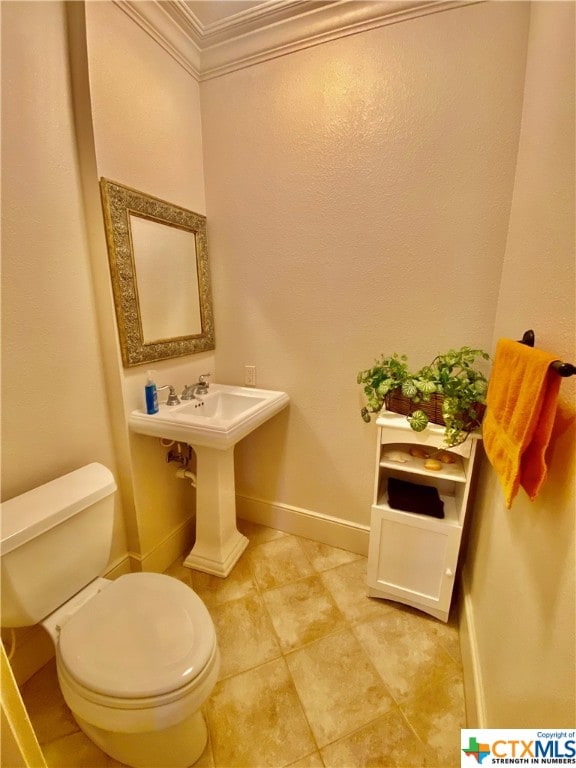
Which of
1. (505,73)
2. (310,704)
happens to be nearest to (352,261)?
(505,73)

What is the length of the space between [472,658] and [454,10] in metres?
2.29

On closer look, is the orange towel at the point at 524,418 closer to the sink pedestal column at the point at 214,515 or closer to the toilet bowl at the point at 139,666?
the toilet bowl at the point at 139,666

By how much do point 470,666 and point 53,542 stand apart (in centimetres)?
142

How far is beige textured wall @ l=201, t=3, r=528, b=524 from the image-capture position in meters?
1.21

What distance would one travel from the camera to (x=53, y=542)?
96 centimetres

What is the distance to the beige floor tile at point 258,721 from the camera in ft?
3.23

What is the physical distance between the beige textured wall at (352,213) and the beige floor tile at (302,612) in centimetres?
39

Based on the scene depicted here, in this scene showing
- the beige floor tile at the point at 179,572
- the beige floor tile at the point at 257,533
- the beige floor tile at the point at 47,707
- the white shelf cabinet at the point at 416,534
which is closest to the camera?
the beige floor tile at the point at 47,707

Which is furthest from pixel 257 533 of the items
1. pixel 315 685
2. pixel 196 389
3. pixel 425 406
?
pixel 425 406

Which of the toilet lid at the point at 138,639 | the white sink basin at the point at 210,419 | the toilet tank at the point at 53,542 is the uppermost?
the white sink basin at the point at 210,419

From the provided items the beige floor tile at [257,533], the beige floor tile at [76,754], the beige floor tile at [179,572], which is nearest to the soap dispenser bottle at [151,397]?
the beige floor tile at [179,572]

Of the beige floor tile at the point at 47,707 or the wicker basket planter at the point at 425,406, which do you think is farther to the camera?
the wicker basket planter at the point at 425,406

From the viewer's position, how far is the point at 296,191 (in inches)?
59.2

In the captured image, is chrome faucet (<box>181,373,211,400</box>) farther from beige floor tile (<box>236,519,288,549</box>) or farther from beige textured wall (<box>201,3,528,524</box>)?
beige floor tile (<box>236,519,288,549</box>)
